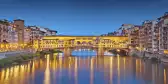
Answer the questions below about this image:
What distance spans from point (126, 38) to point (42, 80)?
1959 inches

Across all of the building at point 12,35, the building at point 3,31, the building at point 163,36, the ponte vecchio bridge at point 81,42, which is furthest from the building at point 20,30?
the building at point 163,36

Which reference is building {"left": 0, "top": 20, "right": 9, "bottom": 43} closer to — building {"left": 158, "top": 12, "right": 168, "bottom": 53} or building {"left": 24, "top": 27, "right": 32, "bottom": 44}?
building {"left": 24, "top": 27, "right": 32, "bottom": 44}

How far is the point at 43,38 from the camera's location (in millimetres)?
72062

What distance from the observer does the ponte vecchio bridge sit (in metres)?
71.1

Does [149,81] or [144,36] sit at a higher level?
[144,36]

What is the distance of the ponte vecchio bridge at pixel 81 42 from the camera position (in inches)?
2800

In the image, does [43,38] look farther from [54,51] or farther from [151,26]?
[151,26]

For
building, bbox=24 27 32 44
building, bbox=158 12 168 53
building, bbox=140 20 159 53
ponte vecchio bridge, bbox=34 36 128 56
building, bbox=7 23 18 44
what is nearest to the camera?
building, bbox=158 12 168 53

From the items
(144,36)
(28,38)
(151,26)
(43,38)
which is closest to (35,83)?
(151,26)

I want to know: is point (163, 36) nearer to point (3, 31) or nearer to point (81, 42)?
point (3, 31)

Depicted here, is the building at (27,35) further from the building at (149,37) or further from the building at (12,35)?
the building at (149,37)

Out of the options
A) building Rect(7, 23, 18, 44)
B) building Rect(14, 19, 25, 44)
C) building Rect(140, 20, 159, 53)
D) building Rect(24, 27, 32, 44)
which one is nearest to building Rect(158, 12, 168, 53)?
building Rect(140, 20, 159, 53)

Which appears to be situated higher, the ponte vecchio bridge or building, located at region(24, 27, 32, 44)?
building, located at region(24, 27, 32, 44)

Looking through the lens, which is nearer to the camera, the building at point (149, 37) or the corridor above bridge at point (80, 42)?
the building at point (149, 37)
